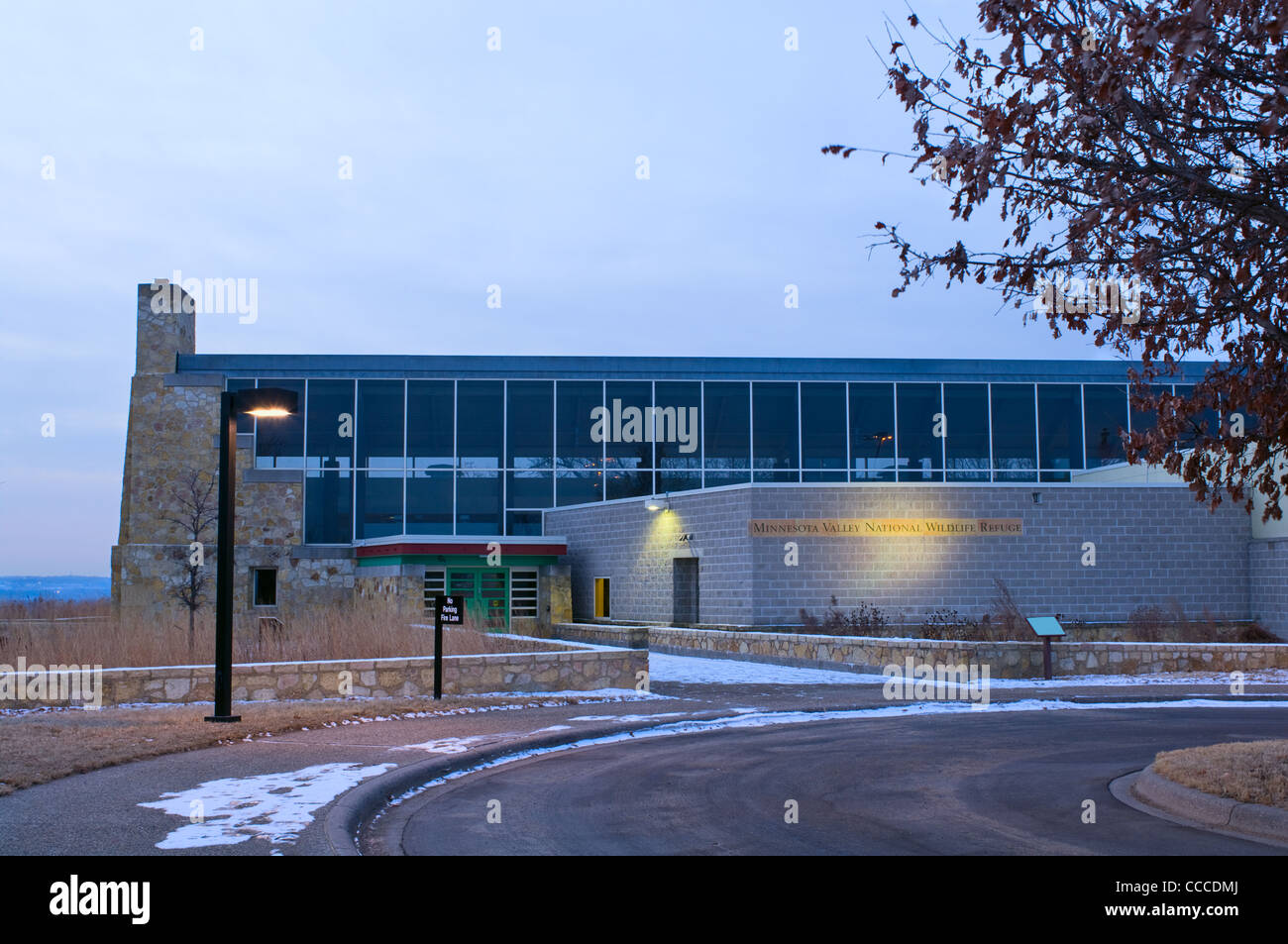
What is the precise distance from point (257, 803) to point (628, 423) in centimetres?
3517

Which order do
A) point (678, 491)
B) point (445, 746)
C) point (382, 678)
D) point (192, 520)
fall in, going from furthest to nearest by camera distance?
point (678, 491), point (192, 520), point (382, 678), point (445, 746)

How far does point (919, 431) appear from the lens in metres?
43.9

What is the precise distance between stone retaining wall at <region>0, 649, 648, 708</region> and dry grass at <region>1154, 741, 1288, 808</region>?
10034 mm

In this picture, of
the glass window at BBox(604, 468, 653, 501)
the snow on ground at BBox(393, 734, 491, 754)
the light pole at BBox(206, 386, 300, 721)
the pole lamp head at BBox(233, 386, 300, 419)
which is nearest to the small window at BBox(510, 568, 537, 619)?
the glass window at BBox(604, 468, 653, 501)

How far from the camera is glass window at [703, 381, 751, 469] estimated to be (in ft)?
143

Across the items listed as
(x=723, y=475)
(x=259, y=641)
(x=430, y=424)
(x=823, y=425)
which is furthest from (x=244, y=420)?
(x=259, y=641)

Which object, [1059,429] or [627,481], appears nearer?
[627,481]

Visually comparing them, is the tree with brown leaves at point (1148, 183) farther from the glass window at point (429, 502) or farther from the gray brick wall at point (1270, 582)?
the glass window at point (429, 502)

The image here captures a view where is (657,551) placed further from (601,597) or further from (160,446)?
(160,446)

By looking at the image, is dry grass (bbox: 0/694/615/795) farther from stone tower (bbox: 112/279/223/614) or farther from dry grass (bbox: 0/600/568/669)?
stone tower (bbox: 112/279/223/614)

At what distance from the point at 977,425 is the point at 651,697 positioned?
1120 inches

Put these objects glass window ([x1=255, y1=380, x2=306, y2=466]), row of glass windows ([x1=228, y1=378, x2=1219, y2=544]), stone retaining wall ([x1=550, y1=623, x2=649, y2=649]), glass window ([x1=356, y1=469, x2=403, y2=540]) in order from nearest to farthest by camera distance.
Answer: stone retaining wall ([x1=550, y1=623, x2=649, y2=649]) → glass window ([x1=255, y1=380, x2=306, y2=466]) → glass window ([x1=356, y1=469, x2=403, y2=540]) → row of glass windows ([x1=228, y1=378, x2=1219, y2=544])

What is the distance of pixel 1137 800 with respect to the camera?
1020cm
